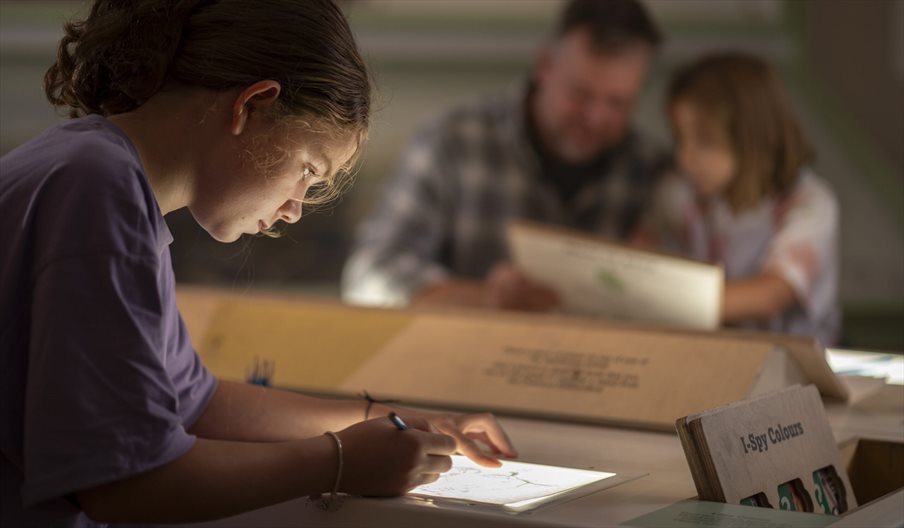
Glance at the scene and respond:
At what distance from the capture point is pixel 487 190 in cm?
374

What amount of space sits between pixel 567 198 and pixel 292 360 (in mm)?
2139

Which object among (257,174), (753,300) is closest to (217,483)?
(257,174)

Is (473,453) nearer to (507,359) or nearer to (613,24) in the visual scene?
(507,359)

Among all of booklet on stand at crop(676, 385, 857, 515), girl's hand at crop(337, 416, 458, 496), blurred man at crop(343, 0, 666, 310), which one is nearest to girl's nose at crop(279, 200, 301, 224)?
girl's hand at crop(337, 416, 458, 496)

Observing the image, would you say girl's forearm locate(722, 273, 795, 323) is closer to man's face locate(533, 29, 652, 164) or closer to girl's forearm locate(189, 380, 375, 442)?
man's face locate(533, 29, 652, 164)

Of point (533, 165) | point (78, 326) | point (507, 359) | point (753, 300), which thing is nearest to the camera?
point (78, 326)

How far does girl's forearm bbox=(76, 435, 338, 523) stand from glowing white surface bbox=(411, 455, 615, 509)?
0.45ft

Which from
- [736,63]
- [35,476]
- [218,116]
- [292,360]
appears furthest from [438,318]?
[736,63]

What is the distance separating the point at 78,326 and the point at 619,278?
4.48ft

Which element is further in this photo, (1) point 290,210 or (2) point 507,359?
(2) point 507,359

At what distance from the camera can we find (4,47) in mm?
4289

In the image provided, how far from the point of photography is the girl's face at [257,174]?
1040 mm

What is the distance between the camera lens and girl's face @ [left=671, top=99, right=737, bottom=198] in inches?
130

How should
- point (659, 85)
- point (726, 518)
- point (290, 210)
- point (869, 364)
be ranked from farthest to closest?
point (659, 85) → point (869, 364) → point (290, 210) → point (726, 518)
